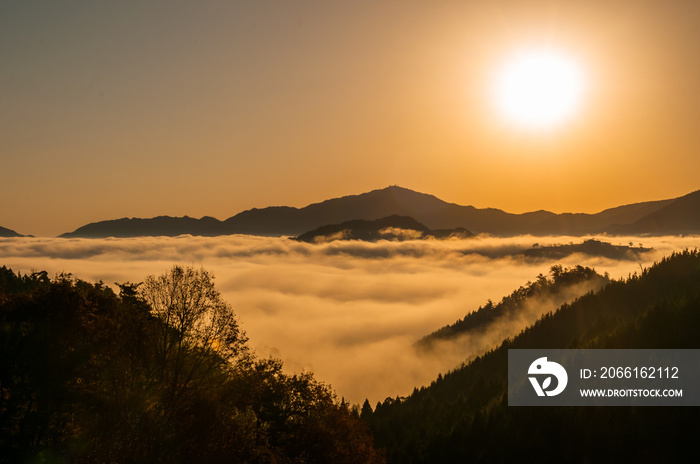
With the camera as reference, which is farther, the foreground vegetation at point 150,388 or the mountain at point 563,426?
the mountain at point 563,426

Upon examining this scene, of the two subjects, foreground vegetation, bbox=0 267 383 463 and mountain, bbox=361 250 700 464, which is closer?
foreground vegetation, bbox=0 267 383 463

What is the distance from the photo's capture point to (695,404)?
301ft

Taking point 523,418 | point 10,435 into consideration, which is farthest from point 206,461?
point 523,418

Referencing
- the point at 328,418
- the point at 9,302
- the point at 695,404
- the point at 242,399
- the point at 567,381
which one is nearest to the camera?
the point at 9,302

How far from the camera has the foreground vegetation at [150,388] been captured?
29.8m

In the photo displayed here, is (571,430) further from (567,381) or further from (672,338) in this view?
(672,338)

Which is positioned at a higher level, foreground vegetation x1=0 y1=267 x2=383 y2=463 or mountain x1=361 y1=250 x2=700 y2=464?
foreground vegetation x1=0 y1=267 x2=383 y2=463

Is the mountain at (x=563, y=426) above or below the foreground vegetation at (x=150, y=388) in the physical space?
below

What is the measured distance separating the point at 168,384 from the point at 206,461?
6.09m

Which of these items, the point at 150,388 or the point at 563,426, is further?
the point at 563,426

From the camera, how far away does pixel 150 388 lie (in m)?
33.3

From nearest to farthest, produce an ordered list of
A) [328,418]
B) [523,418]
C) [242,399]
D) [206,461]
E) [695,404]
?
[206,461], [242,399], [328,418], [695,404], [523,418]

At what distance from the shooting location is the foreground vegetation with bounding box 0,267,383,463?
97.8 feet

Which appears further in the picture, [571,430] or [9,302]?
[571,430]
